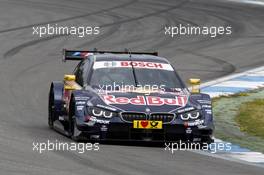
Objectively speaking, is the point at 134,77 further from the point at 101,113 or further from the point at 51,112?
the point at 51,112

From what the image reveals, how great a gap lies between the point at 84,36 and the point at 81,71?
12.2m

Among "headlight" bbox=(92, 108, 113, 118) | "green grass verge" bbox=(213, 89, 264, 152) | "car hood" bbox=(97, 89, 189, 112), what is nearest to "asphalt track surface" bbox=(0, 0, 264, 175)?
"headlight" bbox=(92, 108, 113, 118)

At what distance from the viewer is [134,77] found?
48.8ft

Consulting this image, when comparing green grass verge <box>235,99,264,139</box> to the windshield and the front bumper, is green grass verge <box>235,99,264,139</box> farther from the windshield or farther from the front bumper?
the front bumper

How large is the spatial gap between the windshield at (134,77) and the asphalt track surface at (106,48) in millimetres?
1086

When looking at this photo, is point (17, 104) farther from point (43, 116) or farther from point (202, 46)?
point (202, 46)

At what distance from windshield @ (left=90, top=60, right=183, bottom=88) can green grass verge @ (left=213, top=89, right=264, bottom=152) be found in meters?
1.06

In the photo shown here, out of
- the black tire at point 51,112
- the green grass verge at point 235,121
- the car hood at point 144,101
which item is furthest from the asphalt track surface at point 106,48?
the green grass verge at point 235,121

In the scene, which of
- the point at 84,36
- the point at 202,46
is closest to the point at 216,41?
the point at 202,46

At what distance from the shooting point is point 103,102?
13750mm

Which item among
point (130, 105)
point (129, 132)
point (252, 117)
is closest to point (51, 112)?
point (130, 105)

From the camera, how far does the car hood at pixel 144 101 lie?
537 inches

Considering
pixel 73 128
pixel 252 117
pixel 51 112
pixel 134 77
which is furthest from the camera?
pixel 252 117

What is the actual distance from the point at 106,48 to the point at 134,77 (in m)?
10.9
